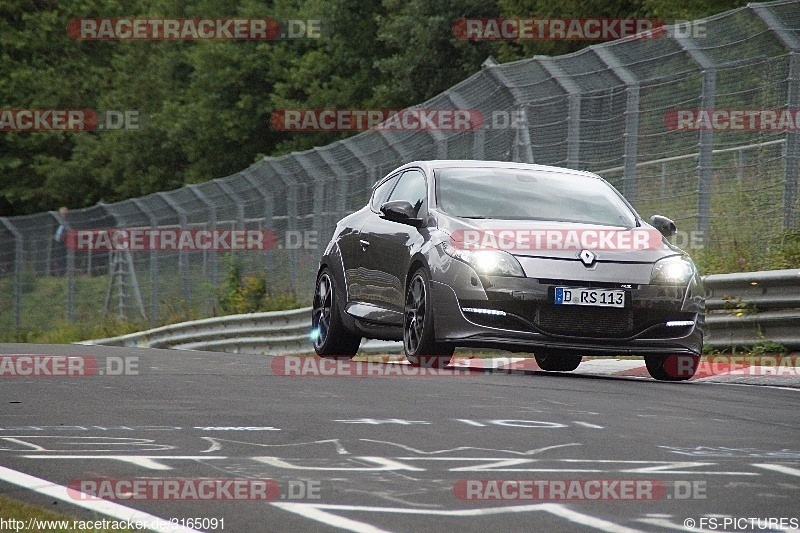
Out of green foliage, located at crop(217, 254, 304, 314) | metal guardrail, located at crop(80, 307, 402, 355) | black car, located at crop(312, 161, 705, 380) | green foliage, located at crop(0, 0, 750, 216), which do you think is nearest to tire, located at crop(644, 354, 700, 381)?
black car, located at crop(312, 161, 705, 380)

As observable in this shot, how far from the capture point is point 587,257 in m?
11.6

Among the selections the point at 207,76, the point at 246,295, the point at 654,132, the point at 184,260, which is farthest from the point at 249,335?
the point at 207,76

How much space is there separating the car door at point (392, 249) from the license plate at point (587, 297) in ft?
4.45

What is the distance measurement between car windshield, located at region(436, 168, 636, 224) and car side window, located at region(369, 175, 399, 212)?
115 centimetres

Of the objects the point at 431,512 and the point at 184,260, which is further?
the point at 184,260

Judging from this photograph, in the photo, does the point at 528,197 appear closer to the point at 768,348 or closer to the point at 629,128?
the point at 768,348

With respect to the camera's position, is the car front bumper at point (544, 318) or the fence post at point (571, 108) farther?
the fence post at point (571, 108)

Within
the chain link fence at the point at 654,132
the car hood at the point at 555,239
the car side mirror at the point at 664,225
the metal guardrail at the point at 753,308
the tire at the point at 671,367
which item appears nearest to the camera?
the car hood at the point at 555,239

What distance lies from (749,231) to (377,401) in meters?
7.11

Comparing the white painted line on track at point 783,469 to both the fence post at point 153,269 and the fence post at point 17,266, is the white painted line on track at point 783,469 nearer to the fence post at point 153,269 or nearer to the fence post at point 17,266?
the fence post at point 153,269

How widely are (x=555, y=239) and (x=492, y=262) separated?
1.74 ft

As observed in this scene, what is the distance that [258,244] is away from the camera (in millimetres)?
25641

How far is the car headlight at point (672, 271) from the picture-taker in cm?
1183

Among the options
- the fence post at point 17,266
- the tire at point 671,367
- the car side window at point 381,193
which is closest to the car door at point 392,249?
the car side window at point 381,193
